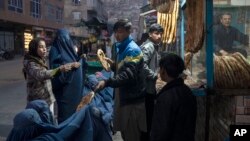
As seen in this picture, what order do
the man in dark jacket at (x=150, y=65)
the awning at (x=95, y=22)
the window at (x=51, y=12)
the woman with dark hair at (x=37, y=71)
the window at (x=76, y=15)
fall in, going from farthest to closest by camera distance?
the window at (x=76, y=15)
the window at (x=51, y=12)
the awning at (x=95, y=22)
the woman with dark hair at (x=37, y=71)
the man in dark jacket at (x=150, y=65)

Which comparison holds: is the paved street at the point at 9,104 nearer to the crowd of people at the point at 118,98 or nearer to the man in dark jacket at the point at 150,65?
A: the crowd of people at the point at 118,98

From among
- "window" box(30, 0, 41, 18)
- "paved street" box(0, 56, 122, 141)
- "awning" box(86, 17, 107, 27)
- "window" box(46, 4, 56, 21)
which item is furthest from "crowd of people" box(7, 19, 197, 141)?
"window" box(46, 4, 56, 21)

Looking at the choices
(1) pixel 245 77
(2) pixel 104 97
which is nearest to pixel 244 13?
(1) pixel 245 77

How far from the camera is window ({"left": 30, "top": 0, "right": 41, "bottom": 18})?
4933 centimetres

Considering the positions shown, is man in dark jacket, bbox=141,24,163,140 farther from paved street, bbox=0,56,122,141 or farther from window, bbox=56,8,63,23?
window, bbox=56,8,63,23

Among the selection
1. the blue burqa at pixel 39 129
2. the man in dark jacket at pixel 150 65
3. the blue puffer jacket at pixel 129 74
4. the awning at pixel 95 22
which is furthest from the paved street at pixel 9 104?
the awning at pixel 95 22

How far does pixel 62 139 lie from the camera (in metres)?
3.78

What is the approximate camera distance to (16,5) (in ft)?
143

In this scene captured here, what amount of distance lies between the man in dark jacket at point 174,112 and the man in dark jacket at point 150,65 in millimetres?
1572

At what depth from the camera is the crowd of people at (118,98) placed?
9.71 feet

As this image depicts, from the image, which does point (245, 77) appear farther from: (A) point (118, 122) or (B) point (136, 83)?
(A) point (118, 122)

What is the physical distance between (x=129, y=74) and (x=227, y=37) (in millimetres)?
1038

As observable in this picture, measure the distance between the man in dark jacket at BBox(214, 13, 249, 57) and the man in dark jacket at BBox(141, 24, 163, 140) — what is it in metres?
0.94

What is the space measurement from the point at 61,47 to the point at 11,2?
38.2 metres
